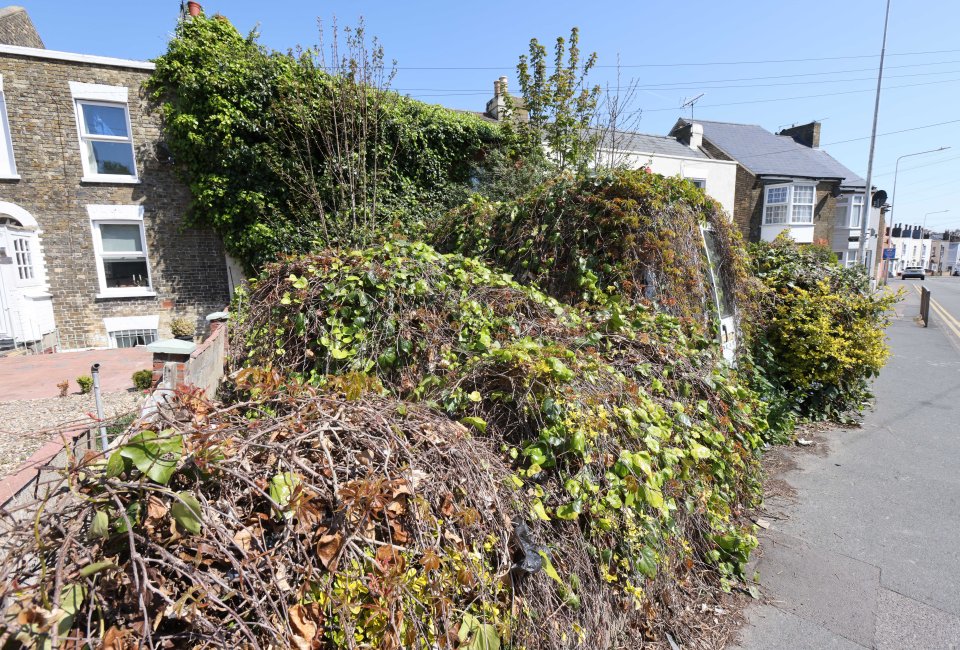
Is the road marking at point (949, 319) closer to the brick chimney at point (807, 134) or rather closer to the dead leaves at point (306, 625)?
the brick chimney at point (807, 134)

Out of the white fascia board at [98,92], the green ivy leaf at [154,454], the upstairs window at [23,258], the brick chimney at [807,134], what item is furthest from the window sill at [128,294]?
the brick chimney at [807,134]

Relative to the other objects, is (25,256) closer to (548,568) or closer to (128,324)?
(128,324)

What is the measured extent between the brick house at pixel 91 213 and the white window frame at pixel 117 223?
0.9 inches

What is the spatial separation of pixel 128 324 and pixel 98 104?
4841 mm

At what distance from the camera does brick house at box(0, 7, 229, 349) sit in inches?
389

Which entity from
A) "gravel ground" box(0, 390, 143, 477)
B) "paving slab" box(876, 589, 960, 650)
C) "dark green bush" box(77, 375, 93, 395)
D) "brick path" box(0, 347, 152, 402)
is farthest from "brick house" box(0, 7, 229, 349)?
"paving slab" box(876, 589, 960, 650)

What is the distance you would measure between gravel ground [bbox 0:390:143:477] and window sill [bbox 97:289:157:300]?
4.89m

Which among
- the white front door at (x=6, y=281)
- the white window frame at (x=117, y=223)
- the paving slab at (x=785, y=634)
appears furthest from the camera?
the white window frame at (x=117, y=223)

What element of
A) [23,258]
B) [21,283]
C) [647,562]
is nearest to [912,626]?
[647,562]

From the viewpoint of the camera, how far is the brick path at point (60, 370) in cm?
700

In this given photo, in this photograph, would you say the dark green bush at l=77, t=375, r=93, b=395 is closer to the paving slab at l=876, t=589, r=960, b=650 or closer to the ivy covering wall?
the ivy covering wall

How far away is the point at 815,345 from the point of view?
602 cm

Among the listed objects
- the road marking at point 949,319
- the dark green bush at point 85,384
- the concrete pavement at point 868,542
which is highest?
the dark green bush at point 85,384

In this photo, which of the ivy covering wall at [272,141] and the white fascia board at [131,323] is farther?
the white fascia board at [131,323]
